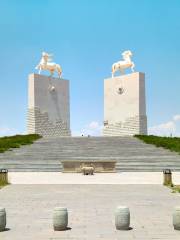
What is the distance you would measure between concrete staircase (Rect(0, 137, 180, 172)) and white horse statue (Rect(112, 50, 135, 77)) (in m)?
13.3

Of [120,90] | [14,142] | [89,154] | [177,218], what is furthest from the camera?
[120,90]

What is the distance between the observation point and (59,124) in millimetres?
47969

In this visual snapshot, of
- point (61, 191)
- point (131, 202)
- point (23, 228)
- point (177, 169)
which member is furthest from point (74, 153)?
point (23, 228)

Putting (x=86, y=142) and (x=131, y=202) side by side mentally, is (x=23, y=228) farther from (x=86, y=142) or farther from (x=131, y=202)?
(x=86, y=142)

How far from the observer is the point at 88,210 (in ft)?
33.2

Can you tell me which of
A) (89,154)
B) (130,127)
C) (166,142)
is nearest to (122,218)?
(89,154)

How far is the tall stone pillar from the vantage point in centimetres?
4531

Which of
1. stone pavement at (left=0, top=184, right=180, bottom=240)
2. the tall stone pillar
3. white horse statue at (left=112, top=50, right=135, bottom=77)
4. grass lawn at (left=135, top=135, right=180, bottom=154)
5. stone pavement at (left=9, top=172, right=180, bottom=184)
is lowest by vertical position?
stone pavement at (left=0, top=184, right=180, bottom=240)

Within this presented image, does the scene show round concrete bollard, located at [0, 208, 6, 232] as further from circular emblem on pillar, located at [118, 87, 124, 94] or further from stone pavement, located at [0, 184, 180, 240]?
circular emblem on pillar, located at [118, 87, 124, 94]

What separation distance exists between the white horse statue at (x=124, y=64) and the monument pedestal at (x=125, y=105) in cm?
122

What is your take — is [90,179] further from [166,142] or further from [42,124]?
[42,124]

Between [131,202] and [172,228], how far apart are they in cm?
375

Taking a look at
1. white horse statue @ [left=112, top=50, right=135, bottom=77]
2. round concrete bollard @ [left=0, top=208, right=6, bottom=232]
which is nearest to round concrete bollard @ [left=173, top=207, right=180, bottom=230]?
round concrete bollard @ [left=0, top=208, right=6, bottom=232]

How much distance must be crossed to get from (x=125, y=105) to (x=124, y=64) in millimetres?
4346
